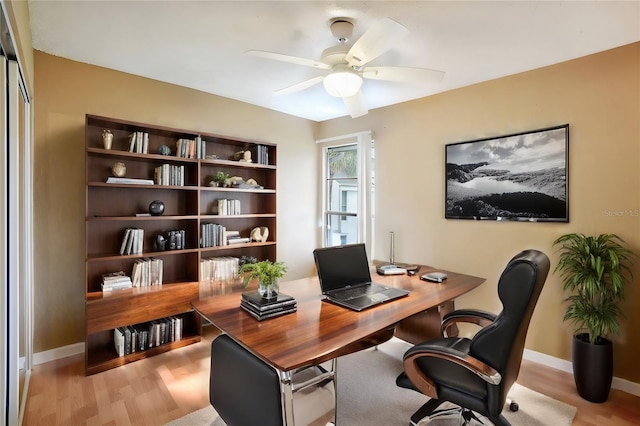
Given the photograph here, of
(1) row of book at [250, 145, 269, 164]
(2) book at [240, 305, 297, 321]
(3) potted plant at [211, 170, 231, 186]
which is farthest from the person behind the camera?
(1) row of book at [250, 145, 269, 164]

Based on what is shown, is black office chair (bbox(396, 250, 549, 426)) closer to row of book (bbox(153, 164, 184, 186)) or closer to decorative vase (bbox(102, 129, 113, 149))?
row of book (bbox(153, 164, 184, 186))

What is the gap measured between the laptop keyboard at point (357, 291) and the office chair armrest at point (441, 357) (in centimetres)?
54

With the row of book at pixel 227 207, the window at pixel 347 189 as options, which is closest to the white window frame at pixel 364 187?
the window at pixel 347 189

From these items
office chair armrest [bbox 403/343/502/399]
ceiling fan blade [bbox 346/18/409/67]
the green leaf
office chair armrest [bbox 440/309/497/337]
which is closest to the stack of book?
office chair armrest [bbox 403/343/502/399]

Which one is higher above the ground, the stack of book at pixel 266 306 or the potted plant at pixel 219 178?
the potted plant at pixel 219 178

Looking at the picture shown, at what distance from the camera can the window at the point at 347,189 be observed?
4.07 meters

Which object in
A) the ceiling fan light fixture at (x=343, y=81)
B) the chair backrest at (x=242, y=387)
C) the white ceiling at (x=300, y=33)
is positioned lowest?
the chair backrest at (x=242, y=387)

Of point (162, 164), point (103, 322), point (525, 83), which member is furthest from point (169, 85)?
point (525, 83)

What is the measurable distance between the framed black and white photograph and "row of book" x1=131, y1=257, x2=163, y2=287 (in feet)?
9.74

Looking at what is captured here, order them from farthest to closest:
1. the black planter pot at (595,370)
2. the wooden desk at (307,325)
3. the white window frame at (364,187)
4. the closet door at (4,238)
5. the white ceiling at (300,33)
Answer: the white window frame at (364,187)
the black planter pot at (595,370)
the white ceiling at (300,33)
the closet door at (4,238)
the wooden desk at (307,325)

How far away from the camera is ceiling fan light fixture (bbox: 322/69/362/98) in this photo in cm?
196

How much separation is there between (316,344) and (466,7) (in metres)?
2.09

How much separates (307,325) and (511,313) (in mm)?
951

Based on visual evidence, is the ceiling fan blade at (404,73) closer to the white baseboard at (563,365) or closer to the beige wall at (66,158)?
the beige wall at (66,158)
